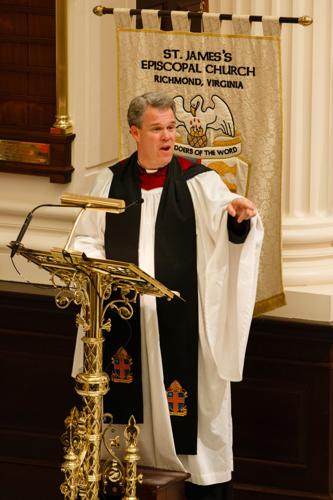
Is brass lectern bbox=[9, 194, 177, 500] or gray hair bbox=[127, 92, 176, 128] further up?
gray hair bbox=[127, 92, 176, 128]

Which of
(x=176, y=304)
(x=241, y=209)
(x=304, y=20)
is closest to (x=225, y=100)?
(x=304, y=20)

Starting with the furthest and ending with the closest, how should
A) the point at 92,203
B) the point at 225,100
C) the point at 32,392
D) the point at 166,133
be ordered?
the point at 32,392 < the point at 225,100 < the point at 166,133 < the point at 92,203

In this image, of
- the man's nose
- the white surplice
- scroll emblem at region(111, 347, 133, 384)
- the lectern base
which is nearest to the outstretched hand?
the white surplice

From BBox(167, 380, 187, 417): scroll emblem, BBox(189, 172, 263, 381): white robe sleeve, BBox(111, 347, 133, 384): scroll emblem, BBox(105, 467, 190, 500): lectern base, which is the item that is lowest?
BBox(105, 467, 190, 500): lectern base

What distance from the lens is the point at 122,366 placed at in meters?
7.31

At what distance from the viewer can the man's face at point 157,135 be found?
7.11 meters

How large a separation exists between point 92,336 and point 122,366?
0.48 meters

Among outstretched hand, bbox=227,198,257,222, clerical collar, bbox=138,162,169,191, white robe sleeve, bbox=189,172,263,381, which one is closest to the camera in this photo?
outstretched hand, bbox=227,198,257,222

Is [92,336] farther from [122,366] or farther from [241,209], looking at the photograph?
[241,209]

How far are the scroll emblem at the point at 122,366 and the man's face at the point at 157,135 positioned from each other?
833mm

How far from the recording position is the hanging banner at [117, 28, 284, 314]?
24.5 feet

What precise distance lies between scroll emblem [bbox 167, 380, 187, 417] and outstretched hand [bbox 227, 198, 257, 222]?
829 millimetres

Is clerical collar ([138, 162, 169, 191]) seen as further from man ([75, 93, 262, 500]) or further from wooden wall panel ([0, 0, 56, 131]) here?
wooden wall panel ([0, 0, 56, 131])

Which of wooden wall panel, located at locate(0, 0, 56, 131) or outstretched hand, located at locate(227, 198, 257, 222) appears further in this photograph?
wooden wall panel, located at locate(0, 0, 56, 131)
